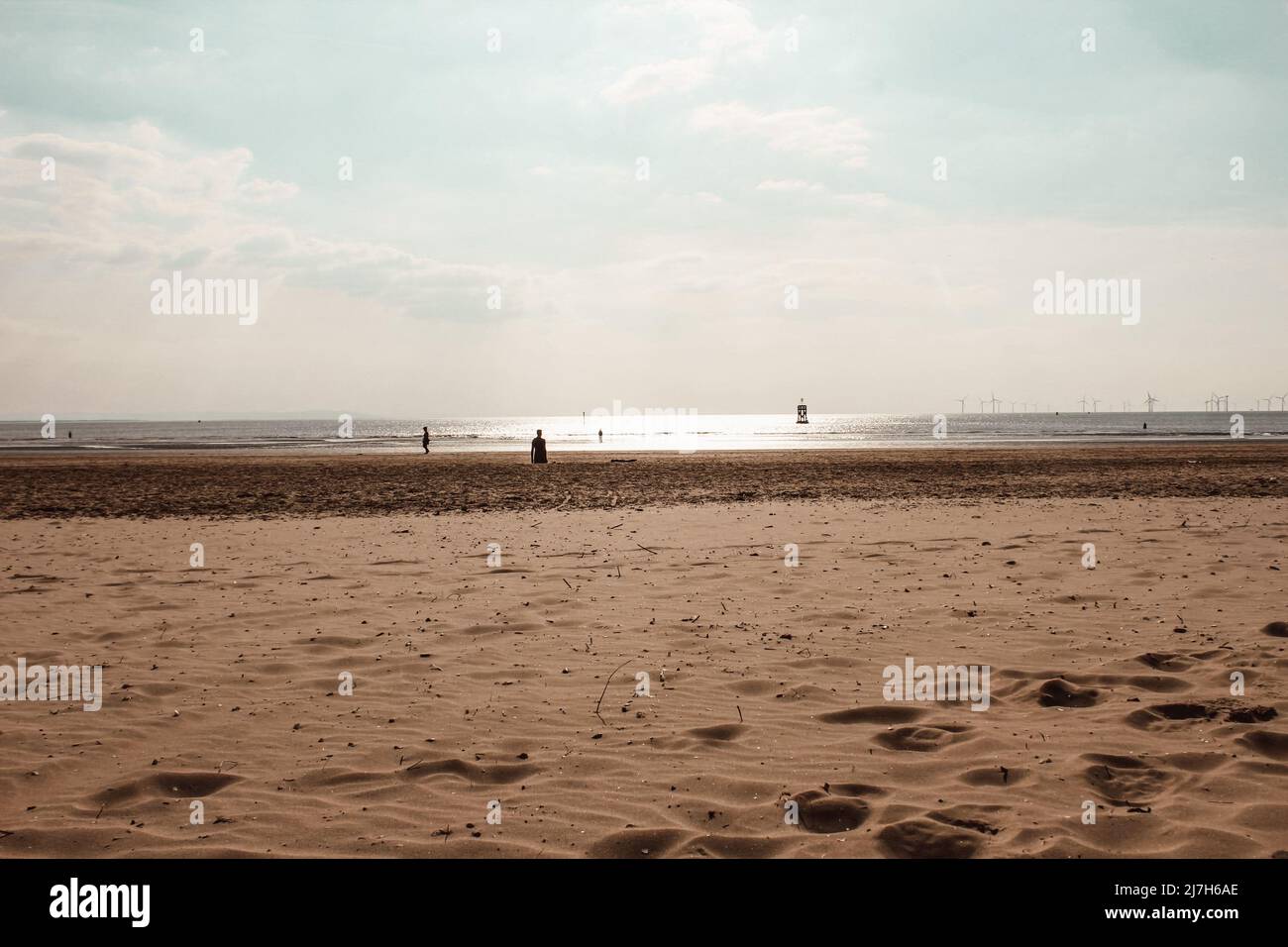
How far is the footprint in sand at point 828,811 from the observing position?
4227mm

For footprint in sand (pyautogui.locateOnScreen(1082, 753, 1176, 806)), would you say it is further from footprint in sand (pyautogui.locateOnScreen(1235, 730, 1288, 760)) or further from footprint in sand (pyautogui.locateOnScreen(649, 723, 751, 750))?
footprint in sand (pyautogui.locateOnScreen(649, 723, 751, 750))

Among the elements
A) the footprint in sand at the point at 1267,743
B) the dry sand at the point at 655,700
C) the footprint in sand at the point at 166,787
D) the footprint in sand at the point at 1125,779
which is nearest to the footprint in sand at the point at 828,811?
the dry sand at the point at 655,700

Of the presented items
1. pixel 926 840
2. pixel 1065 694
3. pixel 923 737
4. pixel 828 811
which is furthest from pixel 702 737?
pixel 1065 694

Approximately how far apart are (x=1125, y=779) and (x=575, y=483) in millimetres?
22306

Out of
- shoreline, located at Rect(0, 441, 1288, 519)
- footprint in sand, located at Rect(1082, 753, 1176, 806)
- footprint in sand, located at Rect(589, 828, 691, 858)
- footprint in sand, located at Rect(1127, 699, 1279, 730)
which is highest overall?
shoreline, located at Rect(0, 441, 1288, 519)

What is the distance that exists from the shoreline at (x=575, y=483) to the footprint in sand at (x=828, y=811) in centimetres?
Answer: 1515

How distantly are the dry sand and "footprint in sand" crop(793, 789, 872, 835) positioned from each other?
0.07 ft

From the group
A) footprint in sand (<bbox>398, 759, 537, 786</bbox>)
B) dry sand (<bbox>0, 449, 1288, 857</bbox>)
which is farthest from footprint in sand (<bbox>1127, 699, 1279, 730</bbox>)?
footprint in sand (<bbox>398, 759, 537, 786</bbox>)

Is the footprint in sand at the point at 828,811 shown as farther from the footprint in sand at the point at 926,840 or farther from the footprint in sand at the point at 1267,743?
the footprint in sand at the point at 1267,743

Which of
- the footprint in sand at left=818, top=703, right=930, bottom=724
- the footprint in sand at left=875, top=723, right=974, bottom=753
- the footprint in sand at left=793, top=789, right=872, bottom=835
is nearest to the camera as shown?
the footprint in sand at left=793, top=789, right=872, bottom=835

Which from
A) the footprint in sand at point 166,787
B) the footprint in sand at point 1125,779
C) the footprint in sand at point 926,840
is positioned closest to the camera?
the footprint in sand at point 926,840

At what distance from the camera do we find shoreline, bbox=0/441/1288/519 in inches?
802
